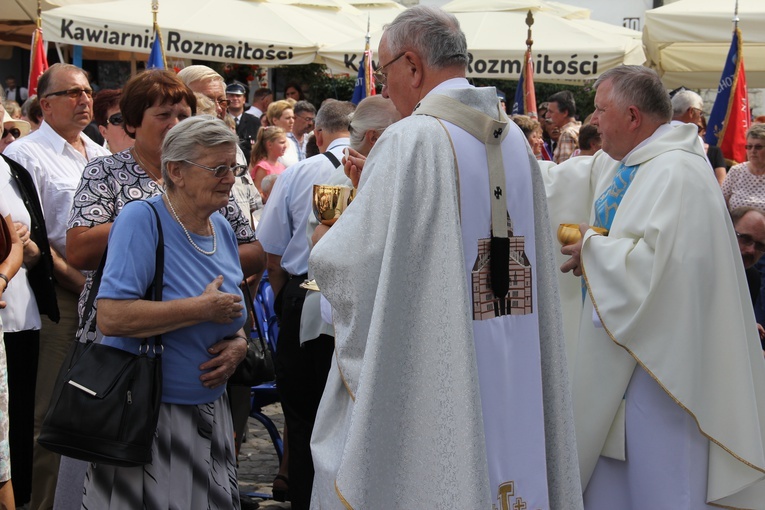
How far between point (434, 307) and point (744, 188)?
21.2 feet

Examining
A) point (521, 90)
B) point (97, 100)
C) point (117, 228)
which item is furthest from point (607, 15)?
point (117, 228)

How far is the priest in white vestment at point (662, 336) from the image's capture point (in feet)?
13.1

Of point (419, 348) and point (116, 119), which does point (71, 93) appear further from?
point (419, 348)

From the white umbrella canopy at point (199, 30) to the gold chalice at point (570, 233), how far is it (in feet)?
24.7

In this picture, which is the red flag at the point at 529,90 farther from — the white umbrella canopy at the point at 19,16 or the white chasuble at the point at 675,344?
the white chasuble at the point at 675,344

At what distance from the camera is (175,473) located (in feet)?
11.3

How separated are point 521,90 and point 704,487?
747 cm

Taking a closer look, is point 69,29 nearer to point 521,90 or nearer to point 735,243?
point 521,90

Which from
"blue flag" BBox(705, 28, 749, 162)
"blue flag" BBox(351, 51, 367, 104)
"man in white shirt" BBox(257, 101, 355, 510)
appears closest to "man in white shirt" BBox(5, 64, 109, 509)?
"man in white shirt" BBox(257, 101, 355, 510)

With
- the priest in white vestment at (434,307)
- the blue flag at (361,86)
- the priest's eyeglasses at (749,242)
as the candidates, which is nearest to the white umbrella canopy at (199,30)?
the blue flag at (361,86)

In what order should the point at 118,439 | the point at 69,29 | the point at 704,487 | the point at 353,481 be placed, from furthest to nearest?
the point at 69,29
the point at 704,487
the point at 118,439
the point at 353,481

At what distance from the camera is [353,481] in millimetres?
2842

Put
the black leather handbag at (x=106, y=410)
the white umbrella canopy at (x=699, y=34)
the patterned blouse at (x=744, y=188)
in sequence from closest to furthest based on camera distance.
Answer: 1. the black leather handbag at (x=106, y=410)
2. the patterned blouse at (x=744, y=188)
3. the white umbrella canopy at (x=699, y=34)

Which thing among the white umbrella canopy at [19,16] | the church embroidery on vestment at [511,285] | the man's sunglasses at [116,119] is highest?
the white umbrella canopy at [19,16]
